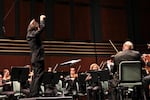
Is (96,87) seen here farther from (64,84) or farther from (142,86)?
(142,86)

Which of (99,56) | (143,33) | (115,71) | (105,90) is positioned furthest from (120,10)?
(115,71)

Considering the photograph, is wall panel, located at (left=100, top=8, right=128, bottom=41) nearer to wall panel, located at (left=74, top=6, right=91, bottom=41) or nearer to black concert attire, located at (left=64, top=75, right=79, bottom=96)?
wall panel, located at (left=74, top=6, right=91, bottom=41)

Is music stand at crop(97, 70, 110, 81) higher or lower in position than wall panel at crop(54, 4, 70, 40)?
lower

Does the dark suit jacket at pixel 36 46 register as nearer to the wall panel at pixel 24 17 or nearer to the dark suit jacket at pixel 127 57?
the dark suit jacket at pixel 127 57

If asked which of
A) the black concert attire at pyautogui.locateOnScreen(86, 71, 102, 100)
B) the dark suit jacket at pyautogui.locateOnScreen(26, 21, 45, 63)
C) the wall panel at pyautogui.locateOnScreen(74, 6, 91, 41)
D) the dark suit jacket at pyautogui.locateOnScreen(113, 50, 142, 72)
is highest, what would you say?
the wall panel at pyautogui.locateOnScreen(74, 6, 91, 41)

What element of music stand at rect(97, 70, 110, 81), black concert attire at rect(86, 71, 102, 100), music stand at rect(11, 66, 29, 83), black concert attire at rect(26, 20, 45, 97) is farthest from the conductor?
black concert attire at rect(86, 71, 102, 100)

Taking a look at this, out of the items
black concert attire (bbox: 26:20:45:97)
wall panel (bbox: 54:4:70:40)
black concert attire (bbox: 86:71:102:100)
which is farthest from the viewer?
wall panel (bbox: 54:4:70:40)

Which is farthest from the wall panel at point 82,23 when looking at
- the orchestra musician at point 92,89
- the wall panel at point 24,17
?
the orchestra musician at point 92,89

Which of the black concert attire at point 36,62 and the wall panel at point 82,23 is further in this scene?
the wall panel at point 82,23

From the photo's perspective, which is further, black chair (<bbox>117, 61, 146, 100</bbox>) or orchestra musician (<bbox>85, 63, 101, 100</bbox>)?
orchestra musician (<bbox>85, 63, 101, 100</bbox>)

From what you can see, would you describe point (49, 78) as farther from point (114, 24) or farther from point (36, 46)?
point (114, 24)

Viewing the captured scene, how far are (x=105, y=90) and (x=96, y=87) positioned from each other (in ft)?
1.25

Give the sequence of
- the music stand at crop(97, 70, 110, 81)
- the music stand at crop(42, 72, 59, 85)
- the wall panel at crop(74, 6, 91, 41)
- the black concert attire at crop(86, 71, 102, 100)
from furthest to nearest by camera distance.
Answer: the wall panel at crop(74, 6, 91, 41) → the black concert attire at crop(86, 71, 102, 100) → the music stand at crop(42, 72, 59, 85) → the music stand at crop(97, 70, 110, 81)

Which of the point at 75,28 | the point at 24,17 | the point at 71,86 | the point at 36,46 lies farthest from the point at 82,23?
the point at 36,46
